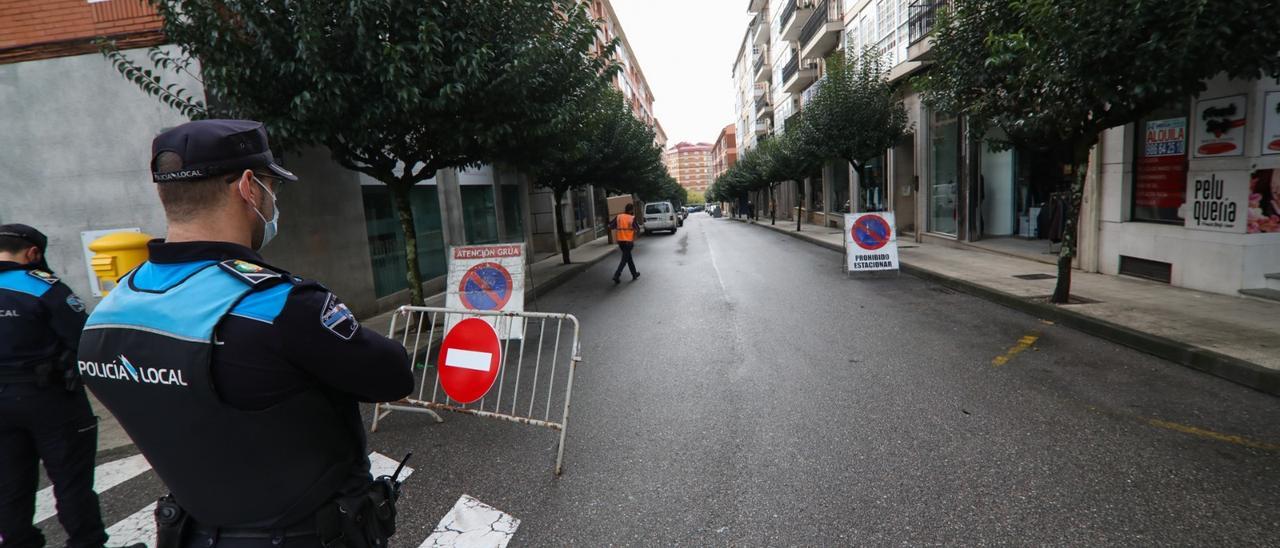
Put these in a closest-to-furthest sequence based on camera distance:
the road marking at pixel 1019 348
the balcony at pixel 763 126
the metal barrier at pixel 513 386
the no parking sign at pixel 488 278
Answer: the metal barrier at pixel 513 386, the road marking at pixel 1019 348, the no parking sign at pixel 488 278, the balcony at pixel 763 126

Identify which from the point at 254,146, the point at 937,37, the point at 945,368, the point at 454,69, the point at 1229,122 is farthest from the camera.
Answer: the point at 937,37

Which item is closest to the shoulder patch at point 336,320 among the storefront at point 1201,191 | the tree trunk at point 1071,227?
the tree trunk at point 1071,227

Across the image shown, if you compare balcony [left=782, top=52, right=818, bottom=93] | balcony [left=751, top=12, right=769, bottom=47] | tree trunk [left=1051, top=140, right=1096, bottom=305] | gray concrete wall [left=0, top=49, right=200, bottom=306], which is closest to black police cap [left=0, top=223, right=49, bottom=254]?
gray concrete wall [left=0, top=49, right=200, bottom=306]

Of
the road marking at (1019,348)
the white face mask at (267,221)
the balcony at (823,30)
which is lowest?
the road marking at (1019,348)

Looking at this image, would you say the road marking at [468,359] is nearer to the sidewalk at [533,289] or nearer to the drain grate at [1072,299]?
the sidewalk at [533,289]

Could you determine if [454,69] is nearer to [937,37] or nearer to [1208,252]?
[937,37]

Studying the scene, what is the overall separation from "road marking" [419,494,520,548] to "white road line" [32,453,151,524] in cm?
227

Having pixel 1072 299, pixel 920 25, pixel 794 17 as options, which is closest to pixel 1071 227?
pixel 1072 299

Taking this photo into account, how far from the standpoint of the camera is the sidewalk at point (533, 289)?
521 centimetres

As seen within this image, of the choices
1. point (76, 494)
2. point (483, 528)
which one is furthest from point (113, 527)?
point (483, 528)

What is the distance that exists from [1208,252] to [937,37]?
4880 mm

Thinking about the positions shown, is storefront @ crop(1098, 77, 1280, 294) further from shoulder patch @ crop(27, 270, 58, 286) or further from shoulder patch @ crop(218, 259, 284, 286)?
shoulder patch @ crop(27, 270, 58, 286)

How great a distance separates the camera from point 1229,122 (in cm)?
856

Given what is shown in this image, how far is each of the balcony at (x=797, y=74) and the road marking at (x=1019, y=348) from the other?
30.7m
